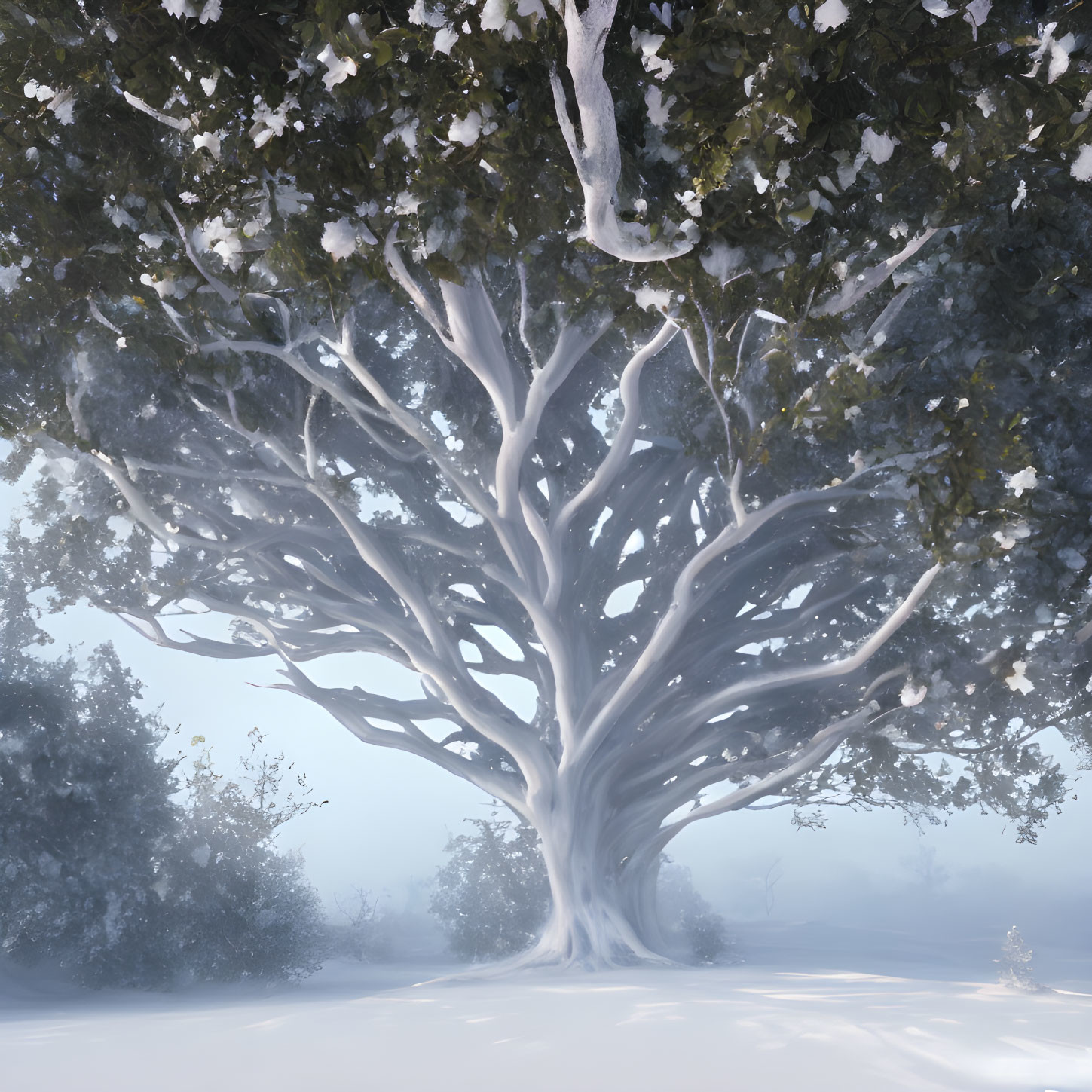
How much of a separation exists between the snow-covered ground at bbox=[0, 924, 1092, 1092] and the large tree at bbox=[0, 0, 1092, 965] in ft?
13.4

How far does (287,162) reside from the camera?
560cm

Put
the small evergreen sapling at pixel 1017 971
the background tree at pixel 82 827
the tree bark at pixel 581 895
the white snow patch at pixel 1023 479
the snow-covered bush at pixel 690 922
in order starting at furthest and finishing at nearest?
the snow-covered bush at pixel 690 922, the background tree at pixel 82 827, the tree bark at pixel 581 895, the small evergreen sapling at pixel 1017 971, the white snow patch at pixel 1023 479

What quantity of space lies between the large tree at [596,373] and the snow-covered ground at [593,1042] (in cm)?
409

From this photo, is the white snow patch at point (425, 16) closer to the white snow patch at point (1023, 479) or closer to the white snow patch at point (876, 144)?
the white snow patch at point (876, 144)

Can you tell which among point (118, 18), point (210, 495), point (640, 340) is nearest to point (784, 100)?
point (118, 18)

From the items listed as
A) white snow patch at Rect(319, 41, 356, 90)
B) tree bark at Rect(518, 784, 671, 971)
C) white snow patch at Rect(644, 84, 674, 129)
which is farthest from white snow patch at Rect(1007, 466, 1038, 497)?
tree bark at Rect(518, 784, 671, 971)

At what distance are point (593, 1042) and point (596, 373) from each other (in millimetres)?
9148

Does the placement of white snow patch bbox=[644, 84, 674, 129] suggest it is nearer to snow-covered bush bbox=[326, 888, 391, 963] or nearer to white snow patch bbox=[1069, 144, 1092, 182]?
white snow patch bbox=[1069, 144, 1092, 182]

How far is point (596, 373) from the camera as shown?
13.2 meters


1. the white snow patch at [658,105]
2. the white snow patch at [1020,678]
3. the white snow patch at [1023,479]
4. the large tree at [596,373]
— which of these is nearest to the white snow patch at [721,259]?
the large tree at [596,373]

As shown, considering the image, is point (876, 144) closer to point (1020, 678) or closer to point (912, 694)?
point (1020, 678)

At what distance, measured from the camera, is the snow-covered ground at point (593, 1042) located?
5.66m

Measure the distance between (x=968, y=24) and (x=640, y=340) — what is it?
5667 millimetres

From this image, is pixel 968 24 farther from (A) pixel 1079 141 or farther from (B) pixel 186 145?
(B) pixel 186 145
